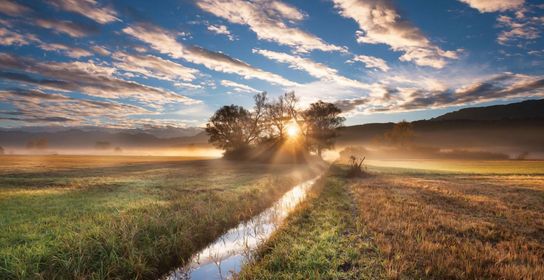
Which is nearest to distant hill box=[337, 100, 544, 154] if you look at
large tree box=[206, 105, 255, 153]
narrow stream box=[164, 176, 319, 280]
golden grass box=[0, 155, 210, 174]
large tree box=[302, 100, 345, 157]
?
large tree box=[302, 100, 345, 157]

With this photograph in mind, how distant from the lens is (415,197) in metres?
21.3

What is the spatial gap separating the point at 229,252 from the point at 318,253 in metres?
3.67

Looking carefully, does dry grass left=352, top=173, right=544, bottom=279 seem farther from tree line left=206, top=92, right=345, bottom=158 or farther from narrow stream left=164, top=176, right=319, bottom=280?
tree line left=206, top=92, right=345, bottom=158

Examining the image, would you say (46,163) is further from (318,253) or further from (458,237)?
(458,237)

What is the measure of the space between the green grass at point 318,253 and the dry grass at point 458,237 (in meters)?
0.65

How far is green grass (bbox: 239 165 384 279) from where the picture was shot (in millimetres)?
8414

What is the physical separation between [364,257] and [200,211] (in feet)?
28.9

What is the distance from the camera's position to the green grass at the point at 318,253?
331 inches

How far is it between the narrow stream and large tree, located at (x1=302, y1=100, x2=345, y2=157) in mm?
64065

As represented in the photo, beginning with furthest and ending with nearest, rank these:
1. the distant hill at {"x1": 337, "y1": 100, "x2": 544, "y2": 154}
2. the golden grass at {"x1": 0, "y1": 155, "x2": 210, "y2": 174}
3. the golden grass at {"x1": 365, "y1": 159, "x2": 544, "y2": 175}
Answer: the distant hill at {"x1": 337, "y1": 100, "x2": 544, "y2": 154} < the golden grass at {"x1": 365, "y1": 159, "x2": 544, "y2": 175} < the golden grass at {"x1": 0, "y1": 155, "x2": 210, "y2": 174}

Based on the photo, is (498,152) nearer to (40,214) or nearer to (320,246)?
(320,246)

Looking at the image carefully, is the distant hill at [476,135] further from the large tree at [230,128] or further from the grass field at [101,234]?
the grass field at [101,234]

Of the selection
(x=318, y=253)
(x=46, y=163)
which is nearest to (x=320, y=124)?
(x=46, y=163)

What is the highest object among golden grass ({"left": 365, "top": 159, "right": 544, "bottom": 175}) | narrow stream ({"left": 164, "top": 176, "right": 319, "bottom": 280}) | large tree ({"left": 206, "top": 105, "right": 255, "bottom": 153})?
large tree ({"left": 206, "top": 105, "right": 255, "bottom": 153})
